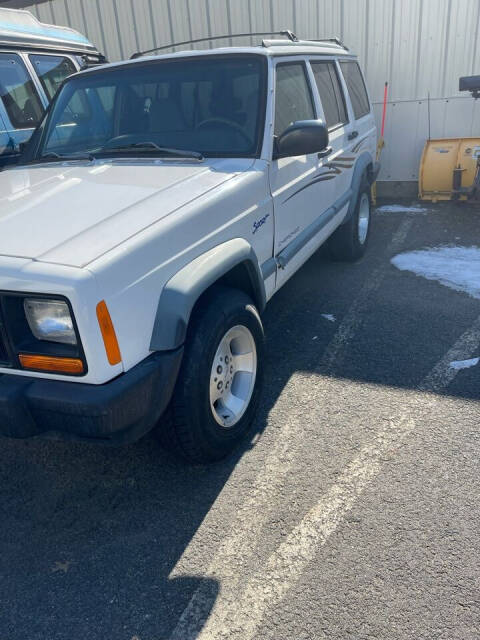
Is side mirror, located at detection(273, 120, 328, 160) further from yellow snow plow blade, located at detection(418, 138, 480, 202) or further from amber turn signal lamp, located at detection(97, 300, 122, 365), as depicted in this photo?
yellow snow plow blade, located at detection(418, 138, 480, 202)

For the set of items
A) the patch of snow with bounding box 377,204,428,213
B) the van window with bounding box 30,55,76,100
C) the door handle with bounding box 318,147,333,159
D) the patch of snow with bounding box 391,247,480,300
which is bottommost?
the patch of snow with bounding box 377,204,428,213

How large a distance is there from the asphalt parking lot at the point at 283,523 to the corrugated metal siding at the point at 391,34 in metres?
5.52

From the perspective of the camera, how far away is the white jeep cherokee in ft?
6.73

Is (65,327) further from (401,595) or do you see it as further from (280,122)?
(280,122)

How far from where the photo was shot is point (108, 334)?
2.02 meters

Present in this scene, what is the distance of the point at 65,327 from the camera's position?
2041mm

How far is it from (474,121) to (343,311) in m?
5.05

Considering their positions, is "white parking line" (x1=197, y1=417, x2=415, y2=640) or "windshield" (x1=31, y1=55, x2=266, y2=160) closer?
"white parking line" (x1=197, y1=417, x2=415, y2=640)

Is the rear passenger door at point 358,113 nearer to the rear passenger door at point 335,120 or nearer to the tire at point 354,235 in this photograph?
the rear passenger door at point 335,120

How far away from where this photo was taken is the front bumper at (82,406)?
6.67 feet

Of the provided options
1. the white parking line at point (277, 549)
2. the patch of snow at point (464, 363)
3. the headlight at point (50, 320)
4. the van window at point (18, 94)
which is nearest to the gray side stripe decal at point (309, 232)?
the white parking line at point (277, 549)

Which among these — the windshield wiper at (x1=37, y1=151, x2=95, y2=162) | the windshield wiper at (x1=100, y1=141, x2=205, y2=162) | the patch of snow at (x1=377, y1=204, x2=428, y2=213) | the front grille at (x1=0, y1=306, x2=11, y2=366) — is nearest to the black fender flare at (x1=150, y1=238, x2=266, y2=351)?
the front grille at (x1=0, y1=306, x2=11, y2=366)

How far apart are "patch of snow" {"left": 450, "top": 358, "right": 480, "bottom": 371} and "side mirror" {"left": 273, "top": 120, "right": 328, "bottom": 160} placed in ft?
5.67

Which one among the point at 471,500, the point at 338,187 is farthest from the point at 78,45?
the point at 471,500
